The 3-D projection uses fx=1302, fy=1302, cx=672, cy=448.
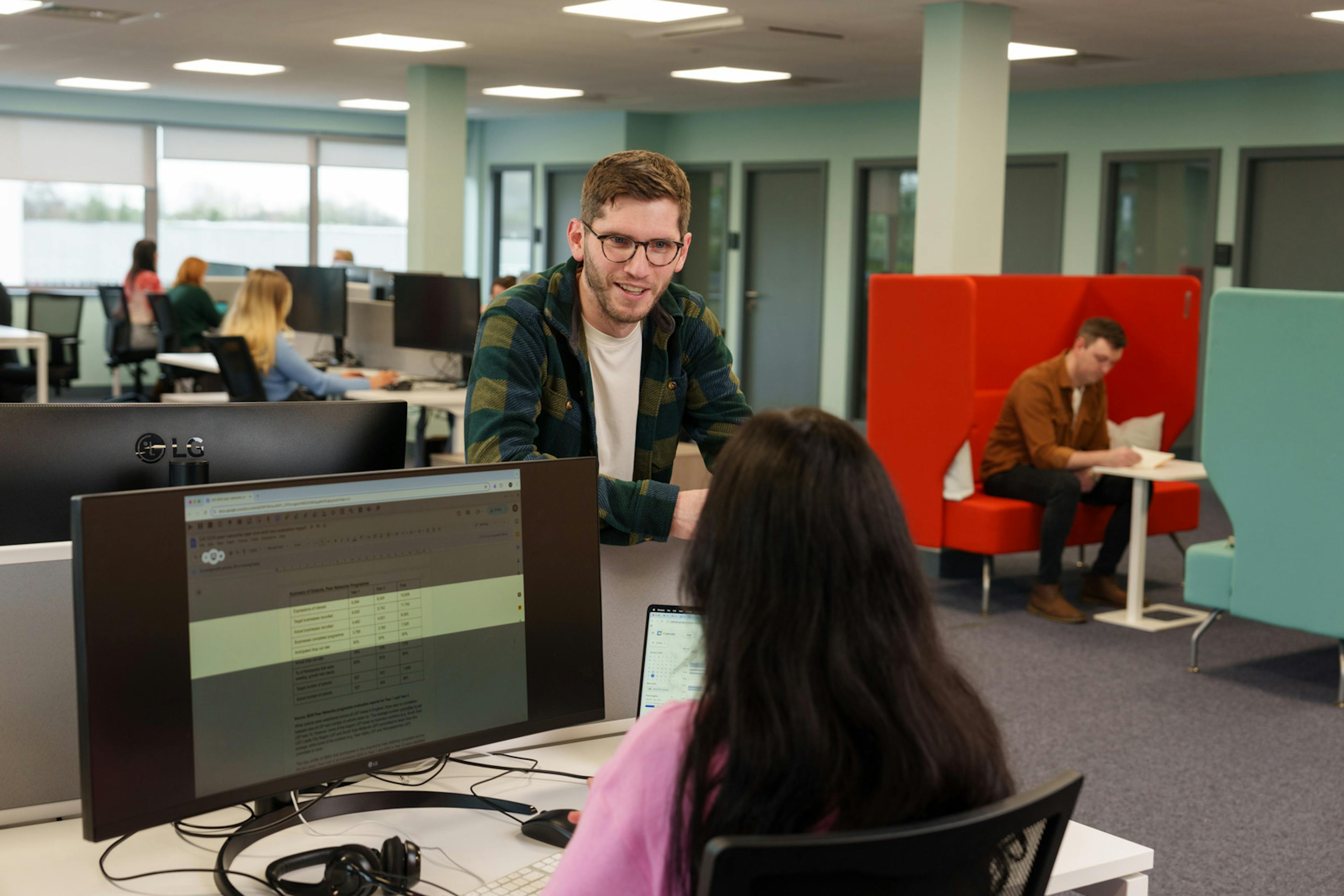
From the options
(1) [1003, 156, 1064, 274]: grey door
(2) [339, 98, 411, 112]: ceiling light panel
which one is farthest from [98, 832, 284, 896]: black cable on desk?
(2) [339, 98, 411, 112]: ceiling light panel

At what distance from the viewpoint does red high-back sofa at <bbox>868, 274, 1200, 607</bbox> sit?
4910 millimetres

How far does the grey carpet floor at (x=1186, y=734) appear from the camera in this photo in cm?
297

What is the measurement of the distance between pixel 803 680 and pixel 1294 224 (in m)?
8.11

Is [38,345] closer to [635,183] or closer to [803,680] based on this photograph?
→ [635,183]

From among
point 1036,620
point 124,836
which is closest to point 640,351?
point 124,836

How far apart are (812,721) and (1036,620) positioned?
4299 millimetres

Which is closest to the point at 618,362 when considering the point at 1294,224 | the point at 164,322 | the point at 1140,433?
the point at 1140,433

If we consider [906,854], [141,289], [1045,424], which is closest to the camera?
[906,854]

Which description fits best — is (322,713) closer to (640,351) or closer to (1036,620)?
(640,351)

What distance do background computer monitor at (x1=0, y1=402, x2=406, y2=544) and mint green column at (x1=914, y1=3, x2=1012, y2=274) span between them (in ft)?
15.7

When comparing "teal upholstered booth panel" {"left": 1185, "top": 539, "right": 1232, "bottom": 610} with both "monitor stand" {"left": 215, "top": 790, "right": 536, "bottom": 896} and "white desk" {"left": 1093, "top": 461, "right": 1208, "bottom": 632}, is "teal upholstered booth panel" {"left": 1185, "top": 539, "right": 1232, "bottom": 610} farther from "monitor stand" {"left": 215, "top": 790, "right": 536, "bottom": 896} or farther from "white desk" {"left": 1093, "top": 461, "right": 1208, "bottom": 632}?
"monitor stand" {"left": 215, "top": 790, "right": 536, "bottom": 896}

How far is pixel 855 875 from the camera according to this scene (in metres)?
0.90

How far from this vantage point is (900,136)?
10.0 metres

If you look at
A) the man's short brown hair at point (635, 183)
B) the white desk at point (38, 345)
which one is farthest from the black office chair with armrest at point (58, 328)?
the man's short brown hair at point (635, 183)
